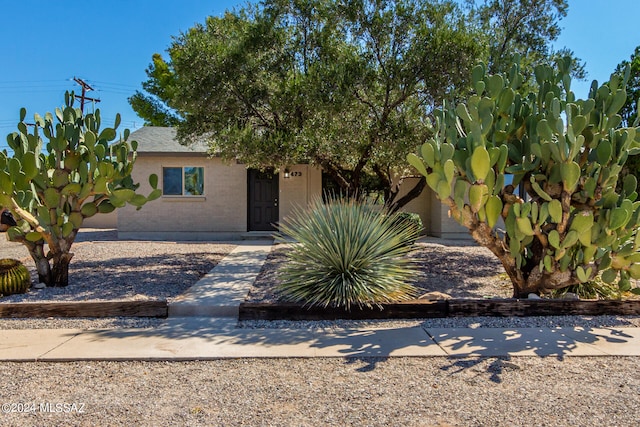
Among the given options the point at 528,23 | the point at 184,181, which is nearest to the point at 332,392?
the point at 528,23

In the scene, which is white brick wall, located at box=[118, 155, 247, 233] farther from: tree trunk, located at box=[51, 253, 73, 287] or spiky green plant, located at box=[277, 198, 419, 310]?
→ spiky green plant, located at box=[277, 198, 419, 310]

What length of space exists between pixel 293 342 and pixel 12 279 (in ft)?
15.3

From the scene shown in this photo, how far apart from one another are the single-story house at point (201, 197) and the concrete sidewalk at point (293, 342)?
990 centimetres

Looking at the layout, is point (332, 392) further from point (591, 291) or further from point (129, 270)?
point (129, 270)

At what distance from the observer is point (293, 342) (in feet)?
15.3

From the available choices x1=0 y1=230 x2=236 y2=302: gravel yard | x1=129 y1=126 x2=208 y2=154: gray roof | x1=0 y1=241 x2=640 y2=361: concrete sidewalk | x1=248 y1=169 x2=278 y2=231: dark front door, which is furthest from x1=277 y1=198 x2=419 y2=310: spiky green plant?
x1=248 y1=169 x2=278 y2=231: dark front door

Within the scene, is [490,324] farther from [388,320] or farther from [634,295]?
[634,295]

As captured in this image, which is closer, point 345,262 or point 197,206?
point 345,262

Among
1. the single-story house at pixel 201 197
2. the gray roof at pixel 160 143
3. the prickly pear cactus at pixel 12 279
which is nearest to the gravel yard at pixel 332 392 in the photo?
the prickly pear cactus at pixel 12 279

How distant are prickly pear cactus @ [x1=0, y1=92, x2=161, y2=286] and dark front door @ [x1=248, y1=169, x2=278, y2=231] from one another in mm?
8339

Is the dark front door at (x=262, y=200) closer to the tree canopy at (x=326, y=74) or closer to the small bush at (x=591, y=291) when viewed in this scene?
the tree canopy at (x=326, y=74)

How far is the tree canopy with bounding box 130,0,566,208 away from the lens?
8.24 m

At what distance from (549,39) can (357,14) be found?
501 centimetres

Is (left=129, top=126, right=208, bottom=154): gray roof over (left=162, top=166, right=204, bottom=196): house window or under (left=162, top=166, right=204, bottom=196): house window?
over
